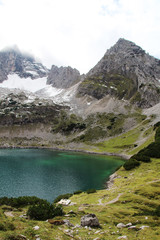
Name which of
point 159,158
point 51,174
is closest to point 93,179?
point 51,174

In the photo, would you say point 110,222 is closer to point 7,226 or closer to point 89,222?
point 89,222

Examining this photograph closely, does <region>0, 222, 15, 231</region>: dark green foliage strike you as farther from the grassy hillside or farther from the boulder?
the boulder

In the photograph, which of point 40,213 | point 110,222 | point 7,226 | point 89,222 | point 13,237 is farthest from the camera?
point 110,222

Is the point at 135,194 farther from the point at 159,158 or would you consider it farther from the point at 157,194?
the point at 159,158

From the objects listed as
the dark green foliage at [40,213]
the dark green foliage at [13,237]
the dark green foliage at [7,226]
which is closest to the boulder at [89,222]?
the dark green foliage at [40,213]

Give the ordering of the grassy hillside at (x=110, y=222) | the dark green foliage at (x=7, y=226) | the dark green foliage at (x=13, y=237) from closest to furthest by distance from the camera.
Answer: the dark green foliage at (x=13, y=237)
the dark green foliage at (x=7, y=226)
the grassy hillside at (x=110, y=222)

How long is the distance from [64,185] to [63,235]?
5880 centimetres

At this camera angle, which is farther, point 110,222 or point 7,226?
point 110,222

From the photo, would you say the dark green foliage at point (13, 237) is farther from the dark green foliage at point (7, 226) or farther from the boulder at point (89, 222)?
the boulder at point (89, 222)

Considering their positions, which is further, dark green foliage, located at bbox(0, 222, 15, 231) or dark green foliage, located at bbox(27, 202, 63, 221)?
dark green foliage, located at bbox(27, 202, 63, 221)

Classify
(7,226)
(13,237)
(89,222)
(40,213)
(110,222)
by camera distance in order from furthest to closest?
1. (110,222)
2. (40,213)
3. (89,222)
4. (7,226)
5. (13,237)

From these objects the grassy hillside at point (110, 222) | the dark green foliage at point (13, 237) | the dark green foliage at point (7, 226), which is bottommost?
the grassy hillside at point (110, 222)

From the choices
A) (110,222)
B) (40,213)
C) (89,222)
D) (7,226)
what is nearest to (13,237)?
(7,226)

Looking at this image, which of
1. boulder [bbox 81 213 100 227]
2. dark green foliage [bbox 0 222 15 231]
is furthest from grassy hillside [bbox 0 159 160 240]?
boulder [bbox 81 213 100 227]
